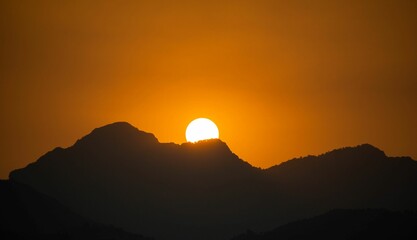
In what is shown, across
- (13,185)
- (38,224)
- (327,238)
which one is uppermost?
(13,185)

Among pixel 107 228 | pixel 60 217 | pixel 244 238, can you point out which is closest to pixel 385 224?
pixel 244 238

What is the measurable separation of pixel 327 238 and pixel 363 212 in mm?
10199

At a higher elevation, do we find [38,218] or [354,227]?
[38,218]

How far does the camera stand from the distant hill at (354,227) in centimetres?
13250

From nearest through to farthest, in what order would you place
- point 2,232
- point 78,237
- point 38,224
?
1. point 2,232
2. point 78,237
3. point 38,224

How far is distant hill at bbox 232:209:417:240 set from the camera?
132500 millimetres

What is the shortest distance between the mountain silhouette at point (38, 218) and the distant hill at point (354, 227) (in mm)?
30333

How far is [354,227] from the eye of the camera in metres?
138

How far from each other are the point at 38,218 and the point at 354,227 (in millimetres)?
74227

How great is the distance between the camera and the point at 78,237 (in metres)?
145

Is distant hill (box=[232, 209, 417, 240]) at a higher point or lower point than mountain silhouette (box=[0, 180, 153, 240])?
lower

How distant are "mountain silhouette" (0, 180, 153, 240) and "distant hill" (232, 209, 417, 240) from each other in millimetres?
30333

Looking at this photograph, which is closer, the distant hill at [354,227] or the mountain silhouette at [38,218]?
the distant hill at [354,227]

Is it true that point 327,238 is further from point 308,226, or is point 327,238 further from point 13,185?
point 13,185
